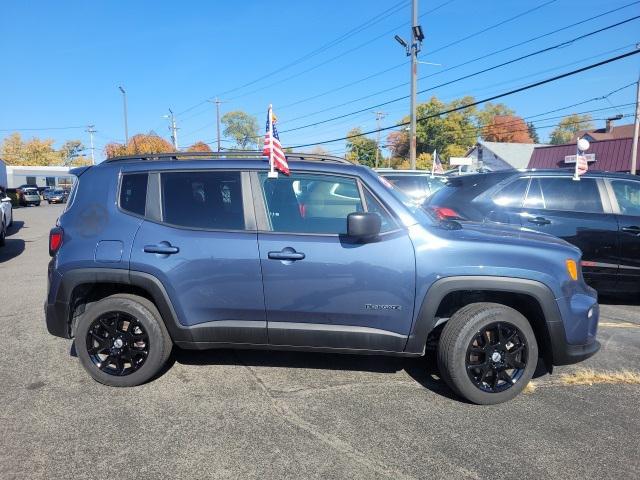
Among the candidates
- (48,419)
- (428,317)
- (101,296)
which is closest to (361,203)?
(428,317)

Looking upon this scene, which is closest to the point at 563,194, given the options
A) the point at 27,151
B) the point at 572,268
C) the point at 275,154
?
the point at 572,268

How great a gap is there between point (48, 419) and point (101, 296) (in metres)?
1.05

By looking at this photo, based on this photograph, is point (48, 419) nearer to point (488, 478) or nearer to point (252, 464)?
point (252, 464)

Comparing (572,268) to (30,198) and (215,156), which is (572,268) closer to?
(215,156)

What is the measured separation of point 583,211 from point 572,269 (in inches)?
121

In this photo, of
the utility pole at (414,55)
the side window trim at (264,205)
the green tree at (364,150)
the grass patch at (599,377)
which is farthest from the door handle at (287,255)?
the green tree at (364,150)

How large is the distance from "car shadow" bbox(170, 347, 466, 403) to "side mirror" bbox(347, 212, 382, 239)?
1.43 m

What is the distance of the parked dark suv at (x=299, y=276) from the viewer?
351cm

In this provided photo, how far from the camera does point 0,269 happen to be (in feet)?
29.7

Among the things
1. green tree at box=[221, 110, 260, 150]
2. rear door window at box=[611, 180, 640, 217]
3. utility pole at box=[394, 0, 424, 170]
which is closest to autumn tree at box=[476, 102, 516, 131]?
green tree at box=[221, 110, 260, 150]

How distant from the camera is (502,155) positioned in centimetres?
5188

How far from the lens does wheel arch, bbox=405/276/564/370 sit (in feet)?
11.4

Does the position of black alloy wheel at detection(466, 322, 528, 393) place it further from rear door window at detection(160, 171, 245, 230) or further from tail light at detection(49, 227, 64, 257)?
tail light at detection(49, 227, 64, 257)

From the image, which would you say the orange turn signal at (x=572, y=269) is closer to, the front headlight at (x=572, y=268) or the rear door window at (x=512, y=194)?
the front headlight at (x=572, y=268)
